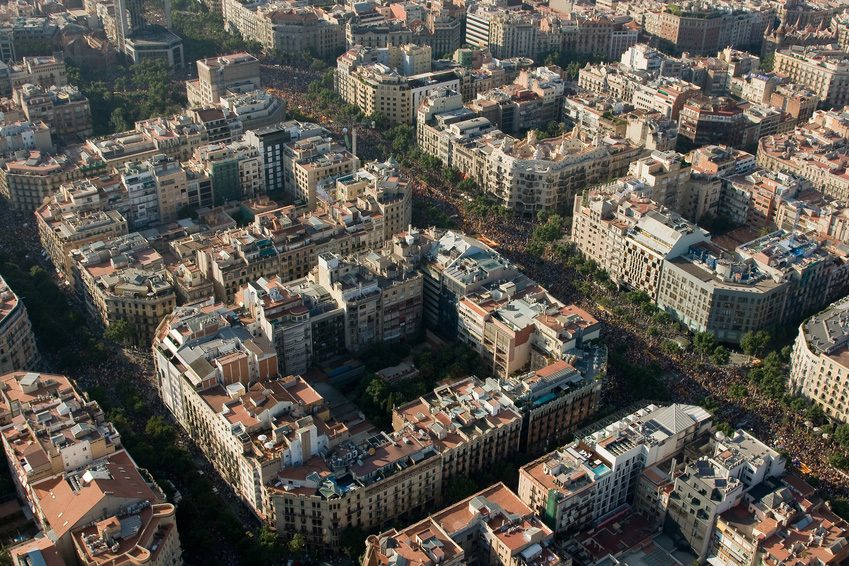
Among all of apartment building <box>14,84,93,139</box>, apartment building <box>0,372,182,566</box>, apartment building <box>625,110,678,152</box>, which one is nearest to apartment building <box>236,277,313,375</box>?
apartment building <box>0,372,182,566</box>

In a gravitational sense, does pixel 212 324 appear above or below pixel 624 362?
above

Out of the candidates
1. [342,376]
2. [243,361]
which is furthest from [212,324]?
[342,376]

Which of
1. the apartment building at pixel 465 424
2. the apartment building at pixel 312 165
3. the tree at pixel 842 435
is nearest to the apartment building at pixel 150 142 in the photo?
the apartment building at pixel 312 165

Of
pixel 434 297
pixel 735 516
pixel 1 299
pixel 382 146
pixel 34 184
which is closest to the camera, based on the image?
pixel 735 516

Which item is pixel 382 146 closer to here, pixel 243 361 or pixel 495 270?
pixel 495 270

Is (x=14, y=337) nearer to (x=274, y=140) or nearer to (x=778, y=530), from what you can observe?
(x=274, y=140)

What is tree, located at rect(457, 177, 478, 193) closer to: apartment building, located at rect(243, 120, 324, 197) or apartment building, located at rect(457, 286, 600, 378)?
apartment building, located at rect(243, 120, 324, 197)

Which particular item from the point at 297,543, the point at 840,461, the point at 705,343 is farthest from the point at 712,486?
the point at 297,543
